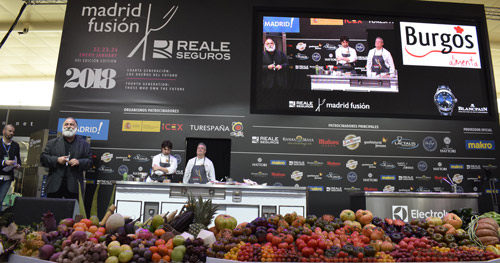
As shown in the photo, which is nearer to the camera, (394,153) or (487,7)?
(394,153)

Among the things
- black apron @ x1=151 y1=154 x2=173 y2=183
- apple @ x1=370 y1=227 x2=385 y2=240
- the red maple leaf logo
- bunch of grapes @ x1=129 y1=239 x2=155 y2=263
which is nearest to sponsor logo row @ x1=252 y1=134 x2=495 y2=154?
black apron @ x1=151 y1=154 x2=173 y2=183

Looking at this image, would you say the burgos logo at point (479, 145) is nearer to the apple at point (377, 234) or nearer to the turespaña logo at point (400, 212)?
the turespaña logo at point (400, 212)

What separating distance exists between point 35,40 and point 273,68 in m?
6.65

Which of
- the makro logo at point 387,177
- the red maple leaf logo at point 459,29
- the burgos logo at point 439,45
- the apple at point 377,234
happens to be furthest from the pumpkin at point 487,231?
the red maple leaf logo at point 459,29

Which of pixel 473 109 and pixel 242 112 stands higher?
pixel 473 109

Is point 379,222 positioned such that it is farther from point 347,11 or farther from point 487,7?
point 487,7

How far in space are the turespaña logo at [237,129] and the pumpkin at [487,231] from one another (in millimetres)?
4782

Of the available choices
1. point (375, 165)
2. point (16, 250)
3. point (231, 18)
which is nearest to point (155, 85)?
point (231, 18)

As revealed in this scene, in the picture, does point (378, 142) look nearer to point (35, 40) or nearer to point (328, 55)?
point (328, 55)

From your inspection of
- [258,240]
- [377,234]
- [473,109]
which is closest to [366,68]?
[473,109]

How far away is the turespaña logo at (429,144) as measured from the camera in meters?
7.02

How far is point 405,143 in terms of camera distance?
7.01 metres

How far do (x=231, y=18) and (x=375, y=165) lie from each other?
409 cm

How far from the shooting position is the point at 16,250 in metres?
2.08
